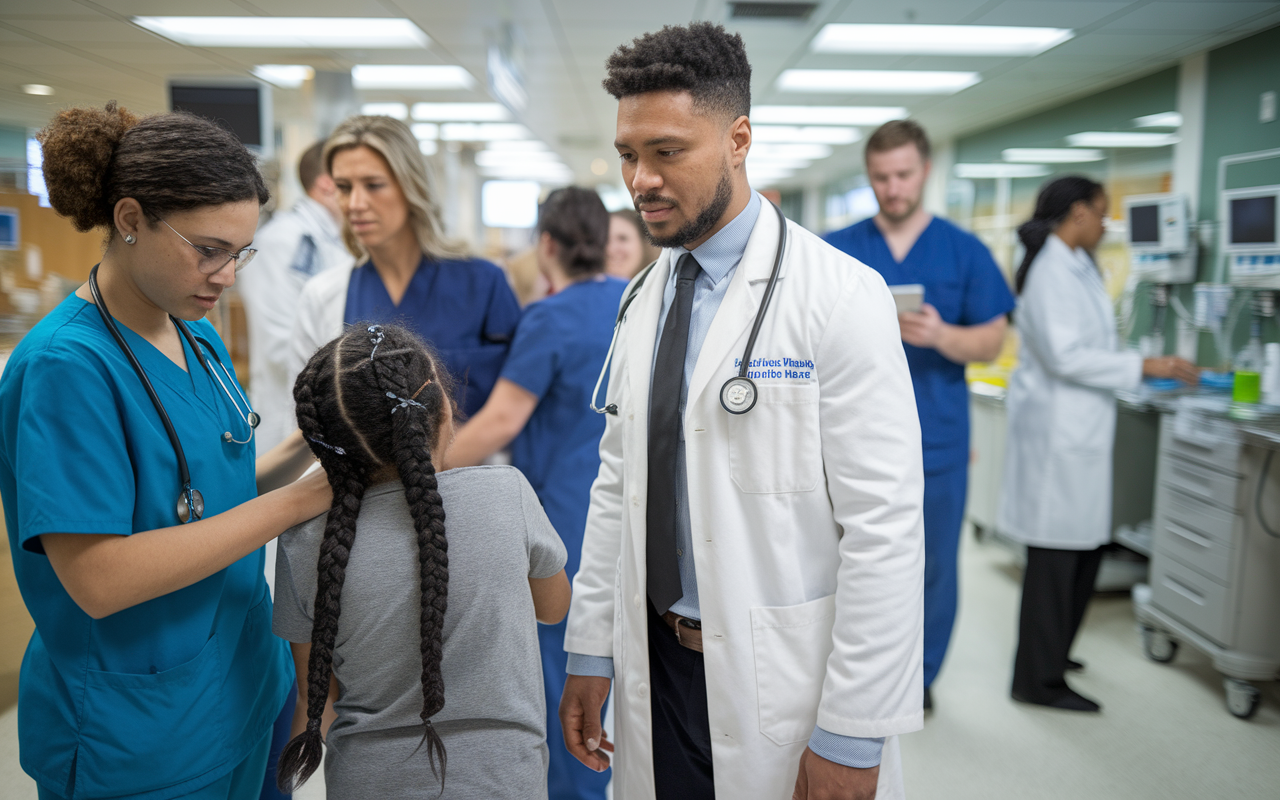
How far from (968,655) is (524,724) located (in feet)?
8.54

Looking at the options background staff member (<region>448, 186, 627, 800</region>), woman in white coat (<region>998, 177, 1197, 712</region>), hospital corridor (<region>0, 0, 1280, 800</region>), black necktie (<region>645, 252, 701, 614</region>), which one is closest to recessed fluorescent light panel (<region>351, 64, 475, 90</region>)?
hospital corridor (<region>0, 0, 1280, 800</region>)

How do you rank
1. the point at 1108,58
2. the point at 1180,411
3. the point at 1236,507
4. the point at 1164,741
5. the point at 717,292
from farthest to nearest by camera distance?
the point at 1108,58 → the point at 1180,411 → the point at 1236,507 → the point at 1164,741 → the point at 717,292

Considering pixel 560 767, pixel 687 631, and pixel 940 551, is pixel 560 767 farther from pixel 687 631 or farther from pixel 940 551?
pixel 940 551

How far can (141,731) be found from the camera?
103 cm

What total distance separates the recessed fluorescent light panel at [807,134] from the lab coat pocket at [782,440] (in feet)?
21.6

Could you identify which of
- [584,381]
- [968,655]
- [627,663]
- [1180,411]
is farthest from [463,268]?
[1180,411]

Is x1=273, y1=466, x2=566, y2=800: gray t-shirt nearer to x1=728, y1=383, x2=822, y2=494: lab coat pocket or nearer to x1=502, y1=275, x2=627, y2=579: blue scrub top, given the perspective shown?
x1=728, y1=383, x2=822, y2=494: lab coat pocket

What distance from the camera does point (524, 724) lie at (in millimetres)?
1129

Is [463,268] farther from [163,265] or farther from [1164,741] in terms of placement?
[1164,741]

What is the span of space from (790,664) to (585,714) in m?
0.43

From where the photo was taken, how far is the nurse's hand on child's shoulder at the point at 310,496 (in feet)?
3.45

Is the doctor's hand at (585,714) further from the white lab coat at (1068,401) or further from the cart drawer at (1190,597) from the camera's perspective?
the cart drawer at (1190,597)

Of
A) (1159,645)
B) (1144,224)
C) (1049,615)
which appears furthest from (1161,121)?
(1049,615)

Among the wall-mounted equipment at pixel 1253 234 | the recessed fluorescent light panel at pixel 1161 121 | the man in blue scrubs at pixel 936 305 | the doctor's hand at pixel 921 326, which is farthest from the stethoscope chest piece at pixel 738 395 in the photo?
the recessed fluorescent light panel at pixel 1161 121
